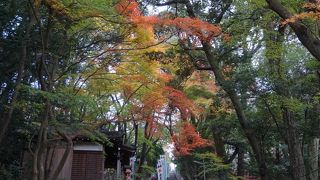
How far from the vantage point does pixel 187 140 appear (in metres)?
28.6

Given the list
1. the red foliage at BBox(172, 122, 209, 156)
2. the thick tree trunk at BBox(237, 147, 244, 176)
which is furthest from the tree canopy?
the red foliage at BBox(172, 122, 209, 156)

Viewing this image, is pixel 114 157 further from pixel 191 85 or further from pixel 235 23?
pixel 235 23

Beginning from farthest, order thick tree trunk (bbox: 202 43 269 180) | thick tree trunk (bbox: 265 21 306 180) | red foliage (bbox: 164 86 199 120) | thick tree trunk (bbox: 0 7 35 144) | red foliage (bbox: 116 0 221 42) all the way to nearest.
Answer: red foliage (bbox: 164 86 199 120)
thick tree trunk (bbox: 202 43 269 180)
thick tree trunk (bbox: 265 21 306 180)
red foliage (bbox: 116 0 221 42)
thick tree trunk (bbox: 0 7 35 144)

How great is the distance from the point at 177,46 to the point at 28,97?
7408 mm

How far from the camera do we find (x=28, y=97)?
478 inches

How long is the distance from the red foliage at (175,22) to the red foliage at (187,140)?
1268cm

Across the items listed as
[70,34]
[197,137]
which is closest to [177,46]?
[70,34]

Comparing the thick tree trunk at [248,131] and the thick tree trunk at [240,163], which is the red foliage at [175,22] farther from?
the thick tree trunk at [240,163]

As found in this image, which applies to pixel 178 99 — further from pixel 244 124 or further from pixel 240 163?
pixel 240 163

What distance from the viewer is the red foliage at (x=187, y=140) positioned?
2736 centimetres

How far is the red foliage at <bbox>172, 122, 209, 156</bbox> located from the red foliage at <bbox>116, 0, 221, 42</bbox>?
12679 millimetres

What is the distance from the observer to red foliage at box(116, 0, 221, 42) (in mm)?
12508

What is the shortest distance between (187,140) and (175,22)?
15.5 metres

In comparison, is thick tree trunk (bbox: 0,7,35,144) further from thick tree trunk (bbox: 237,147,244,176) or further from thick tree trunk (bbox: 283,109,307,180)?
thick tree trunk (bbox: 237,147,244,176)
